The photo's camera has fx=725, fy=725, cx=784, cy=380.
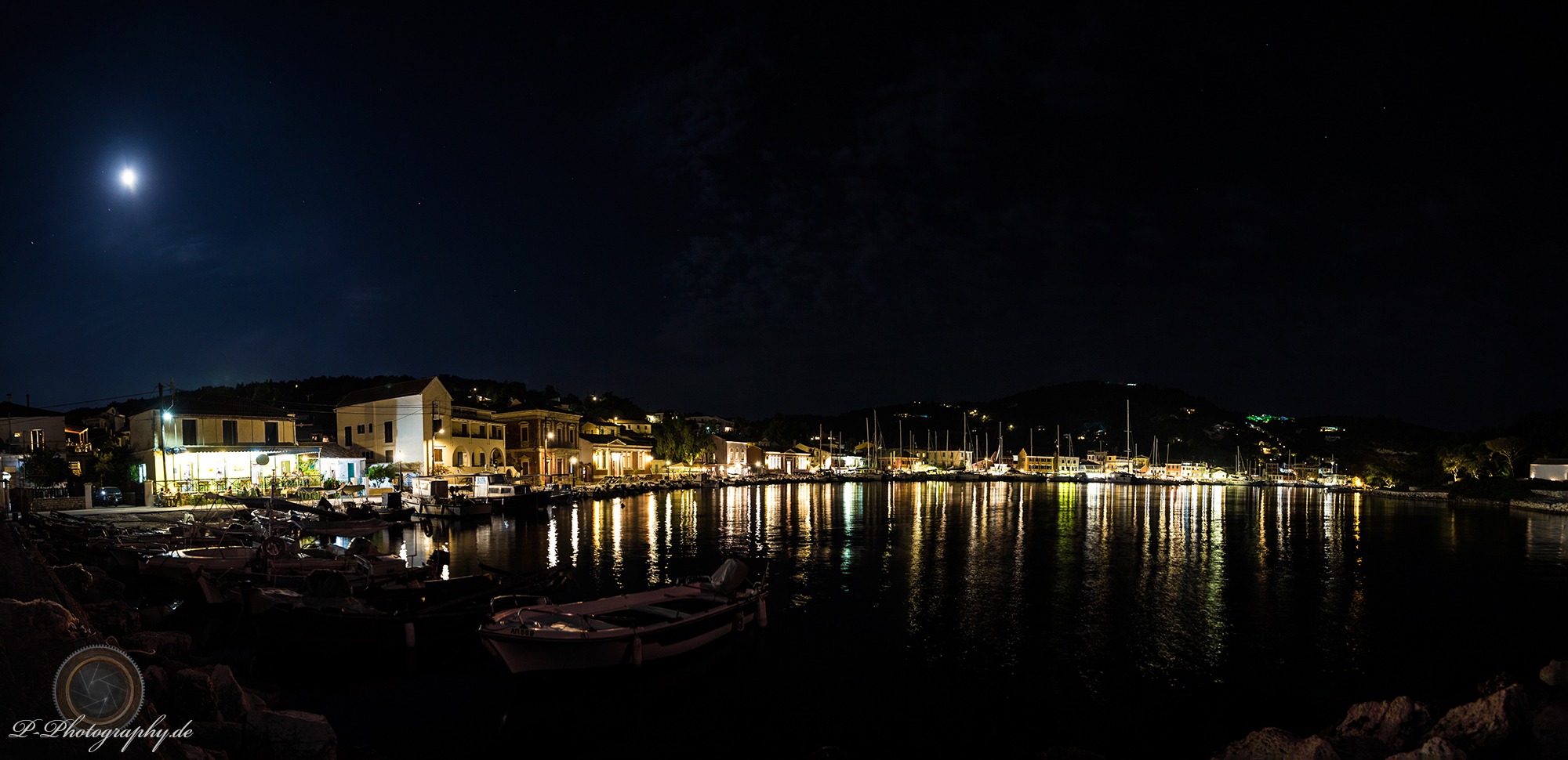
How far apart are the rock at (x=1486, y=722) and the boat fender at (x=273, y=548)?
23239mm

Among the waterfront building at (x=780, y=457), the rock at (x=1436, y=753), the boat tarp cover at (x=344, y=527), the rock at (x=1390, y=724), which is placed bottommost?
the waterfront building at (x=780, y=457)

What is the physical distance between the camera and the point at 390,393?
177ft

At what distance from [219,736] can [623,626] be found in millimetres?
6429

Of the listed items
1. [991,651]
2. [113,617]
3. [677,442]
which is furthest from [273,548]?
[677,442]

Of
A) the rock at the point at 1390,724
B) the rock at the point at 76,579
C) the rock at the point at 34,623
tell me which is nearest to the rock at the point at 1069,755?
the rock at the point at 1390,724

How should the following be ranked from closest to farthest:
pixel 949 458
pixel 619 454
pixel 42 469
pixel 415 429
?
pixel 42 469 < pixel 415 429 < pixel 619 454 < pixel 949 458

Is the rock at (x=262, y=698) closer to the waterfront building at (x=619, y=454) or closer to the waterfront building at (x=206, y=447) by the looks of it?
the waterfront building at (x=206, y=447)

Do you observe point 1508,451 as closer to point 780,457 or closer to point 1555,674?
point 780,457

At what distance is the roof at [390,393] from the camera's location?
5172 cm

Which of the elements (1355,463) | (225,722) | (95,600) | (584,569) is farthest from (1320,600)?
(1355,463)

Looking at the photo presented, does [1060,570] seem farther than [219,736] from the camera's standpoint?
Yes

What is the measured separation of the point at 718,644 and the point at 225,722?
859cm

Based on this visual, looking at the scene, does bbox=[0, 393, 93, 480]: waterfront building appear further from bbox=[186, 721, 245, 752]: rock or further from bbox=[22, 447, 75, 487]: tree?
bbox=[186, 721, 245, 752]: rock

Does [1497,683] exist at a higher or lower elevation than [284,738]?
lower
